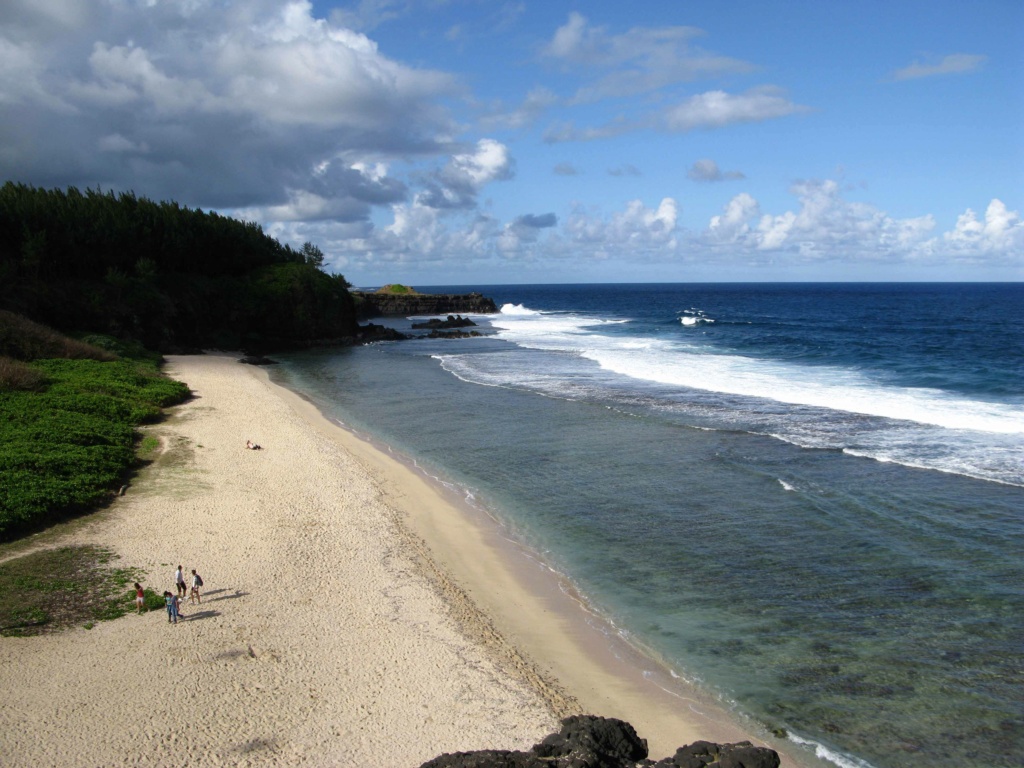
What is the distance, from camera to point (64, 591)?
1256cm

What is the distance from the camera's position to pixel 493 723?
9289 mm

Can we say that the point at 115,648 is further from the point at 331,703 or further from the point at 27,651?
the point at 331,703

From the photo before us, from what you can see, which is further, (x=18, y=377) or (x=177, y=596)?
(x=18, y=377)

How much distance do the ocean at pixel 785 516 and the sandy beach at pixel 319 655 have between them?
4.12 ft

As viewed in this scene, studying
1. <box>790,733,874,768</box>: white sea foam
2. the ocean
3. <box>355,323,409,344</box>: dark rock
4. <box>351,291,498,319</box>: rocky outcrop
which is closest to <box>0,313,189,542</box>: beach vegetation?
the ocean

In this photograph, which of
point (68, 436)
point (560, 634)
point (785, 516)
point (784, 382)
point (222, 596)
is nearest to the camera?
point (560, 634)

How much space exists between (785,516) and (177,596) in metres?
13.2

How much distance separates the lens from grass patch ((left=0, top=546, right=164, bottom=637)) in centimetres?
1152

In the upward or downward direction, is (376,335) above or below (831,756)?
above

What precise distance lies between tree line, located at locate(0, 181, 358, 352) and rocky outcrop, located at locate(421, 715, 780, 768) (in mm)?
41398

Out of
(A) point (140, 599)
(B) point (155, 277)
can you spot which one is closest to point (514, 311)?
(B) point (155, 277)

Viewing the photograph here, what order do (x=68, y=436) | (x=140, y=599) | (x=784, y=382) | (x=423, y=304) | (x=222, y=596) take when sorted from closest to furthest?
(x=140, y=599) → (x=222, y=596) → (x=68, y=436) → (x=784, y=382) → (x=423, y=304)

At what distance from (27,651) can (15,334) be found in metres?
24.5

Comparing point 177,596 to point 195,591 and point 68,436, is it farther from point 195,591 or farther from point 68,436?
point 68,436
